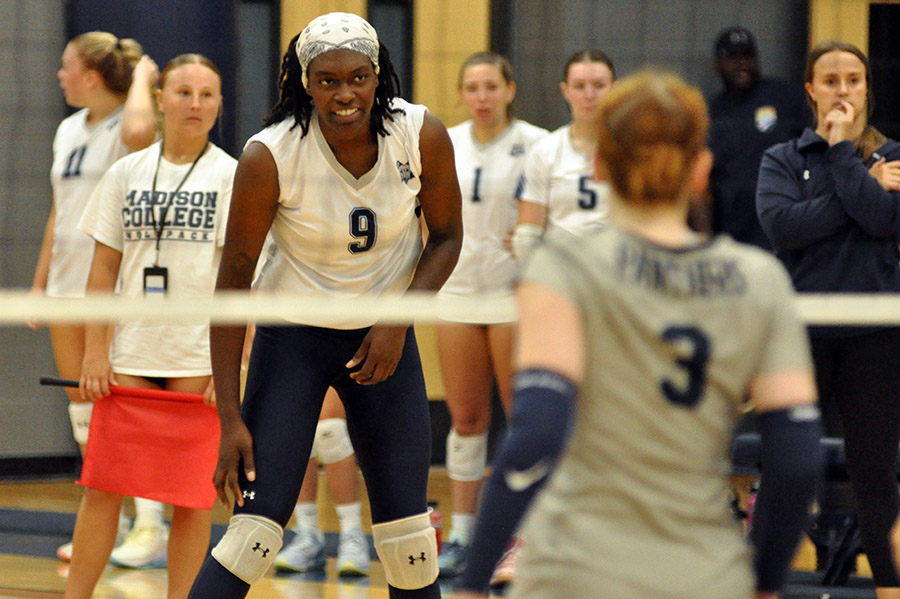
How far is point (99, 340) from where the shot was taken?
13.5ft

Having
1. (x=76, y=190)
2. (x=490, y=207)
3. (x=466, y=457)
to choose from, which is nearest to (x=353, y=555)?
(x=466, y=457)

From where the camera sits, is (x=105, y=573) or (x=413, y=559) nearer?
(x=413, y=559)

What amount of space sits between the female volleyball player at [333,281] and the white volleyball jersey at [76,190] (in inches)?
82.8

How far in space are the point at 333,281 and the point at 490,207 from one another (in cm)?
213

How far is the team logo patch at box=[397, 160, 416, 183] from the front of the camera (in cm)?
310

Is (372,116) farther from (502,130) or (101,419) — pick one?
(502,130)

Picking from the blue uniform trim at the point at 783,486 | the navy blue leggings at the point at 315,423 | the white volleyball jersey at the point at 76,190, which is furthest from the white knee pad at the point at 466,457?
the blue uniform trim at the point at 783,486

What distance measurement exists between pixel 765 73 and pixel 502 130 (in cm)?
130

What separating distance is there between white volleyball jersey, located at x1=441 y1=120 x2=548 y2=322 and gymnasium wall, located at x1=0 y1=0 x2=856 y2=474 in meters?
0.73

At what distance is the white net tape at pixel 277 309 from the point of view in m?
2.54

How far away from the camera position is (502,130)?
206 inches

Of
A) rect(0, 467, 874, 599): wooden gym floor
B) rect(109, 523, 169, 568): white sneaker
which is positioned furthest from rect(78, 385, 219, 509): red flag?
rect(109, 523, 169, 568): white sneaker

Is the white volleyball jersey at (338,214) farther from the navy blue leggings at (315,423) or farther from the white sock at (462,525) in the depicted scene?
the white sock at (462,525)

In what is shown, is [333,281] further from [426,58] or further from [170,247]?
[426,58]
